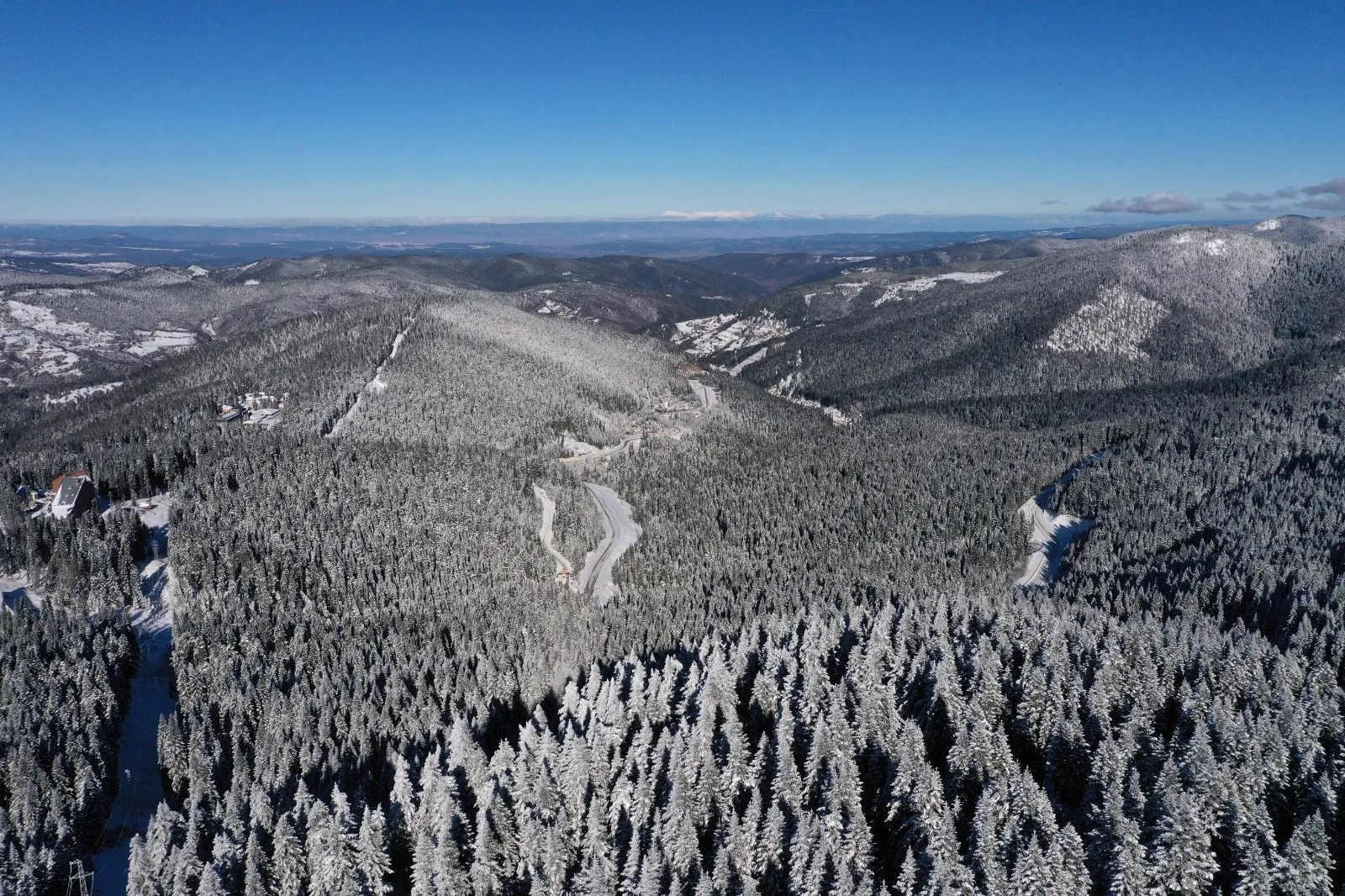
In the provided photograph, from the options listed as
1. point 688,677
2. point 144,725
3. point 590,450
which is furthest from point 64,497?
point 590,450

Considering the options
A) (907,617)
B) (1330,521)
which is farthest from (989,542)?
(907,617)

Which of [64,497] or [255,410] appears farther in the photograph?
[255,410]

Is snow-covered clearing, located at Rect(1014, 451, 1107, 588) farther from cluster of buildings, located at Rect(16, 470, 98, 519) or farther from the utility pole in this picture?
cluster of buildings, located at Rect(16, 470, 98, 519)

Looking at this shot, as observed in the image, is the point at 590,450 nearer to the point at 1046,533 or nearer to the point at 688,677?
the point at 1046,533

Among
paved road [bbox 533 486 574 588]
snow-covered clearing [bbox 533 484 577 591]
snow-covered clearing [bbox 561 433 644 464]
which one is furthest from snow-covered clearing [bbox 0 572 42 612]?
snow-covered clearing [bbox 561 433 644 464]

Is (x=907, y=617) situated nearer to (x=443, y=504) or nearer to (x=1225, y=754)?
(x=1225, y=754)

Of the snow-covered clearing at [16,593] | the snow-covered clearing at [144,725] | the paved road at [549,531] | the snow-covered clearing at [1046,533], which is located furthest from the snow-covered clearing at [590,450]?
the snow-covered clearing at [16,593]

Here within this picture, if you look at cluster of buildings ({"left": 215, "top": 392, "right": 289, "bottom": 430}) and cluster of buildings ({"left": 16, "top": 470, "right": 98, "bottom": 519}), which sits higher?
cluster of buildings ({"left": 215, "top": 392, "right": 289, "bottom": 430})
